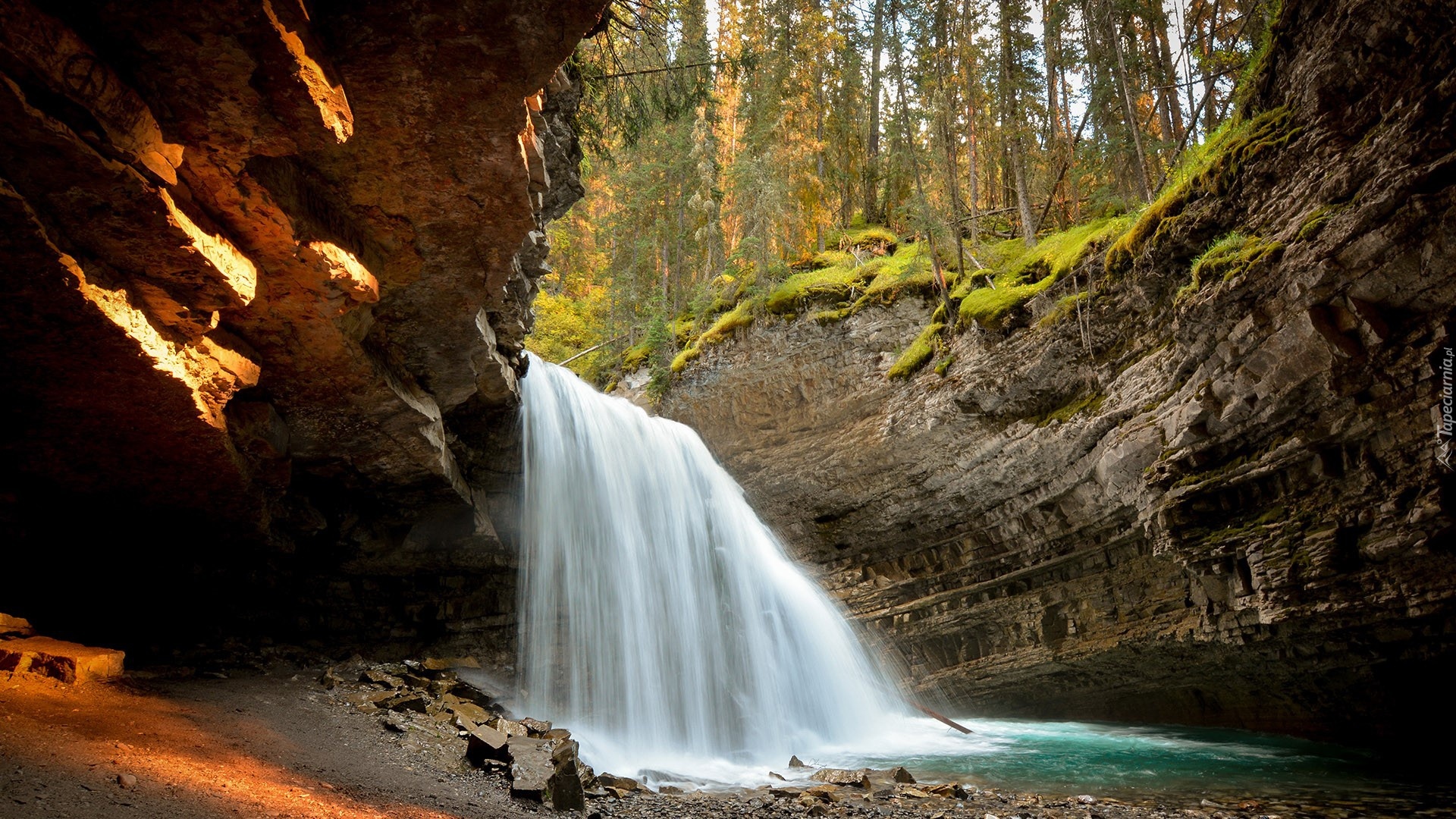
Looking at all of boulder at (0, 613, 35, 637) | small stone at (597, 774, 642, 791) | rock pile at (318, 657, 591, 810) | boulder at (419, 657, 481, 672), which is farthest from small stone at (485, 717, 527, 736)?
boulder at (0, 613, 35, 637)

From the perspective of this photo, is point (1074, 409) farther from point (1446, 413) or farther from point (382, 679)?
point (382, 679)

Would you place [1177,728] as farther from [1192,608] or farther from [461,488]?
[461,488]

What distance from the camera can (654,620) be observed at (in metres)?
13.2

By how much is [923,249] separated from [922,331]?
103 inches

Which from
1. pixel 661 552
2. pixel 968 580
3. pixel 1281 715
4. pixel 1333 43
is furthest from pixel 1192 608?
pixel 661 552

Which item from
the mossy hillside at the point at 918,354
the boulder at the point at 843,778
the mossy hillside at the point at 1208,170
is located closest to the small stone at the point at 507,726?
the boulder at the point at 843,778

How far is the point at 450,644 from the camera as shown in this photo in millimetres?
12555

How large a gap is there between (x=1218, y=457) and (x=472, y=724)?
31.8 ft

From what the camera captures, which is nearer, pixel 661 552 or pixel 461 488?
pixel 461 488

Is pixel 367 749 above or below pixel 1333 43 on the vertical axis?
below

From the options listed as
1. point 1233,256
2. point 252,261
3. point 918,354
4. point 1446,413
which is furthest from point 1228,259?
point 252,261

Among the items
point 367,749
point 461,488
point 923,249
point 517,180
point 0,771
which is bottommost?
point 367,749

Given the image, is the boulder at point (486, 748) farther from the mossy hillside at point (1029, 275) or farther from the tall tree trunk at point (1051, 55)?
the tall tree trunk at point (1051, 55)

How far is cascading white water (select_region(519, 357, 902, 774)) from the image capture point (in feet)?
39.7
